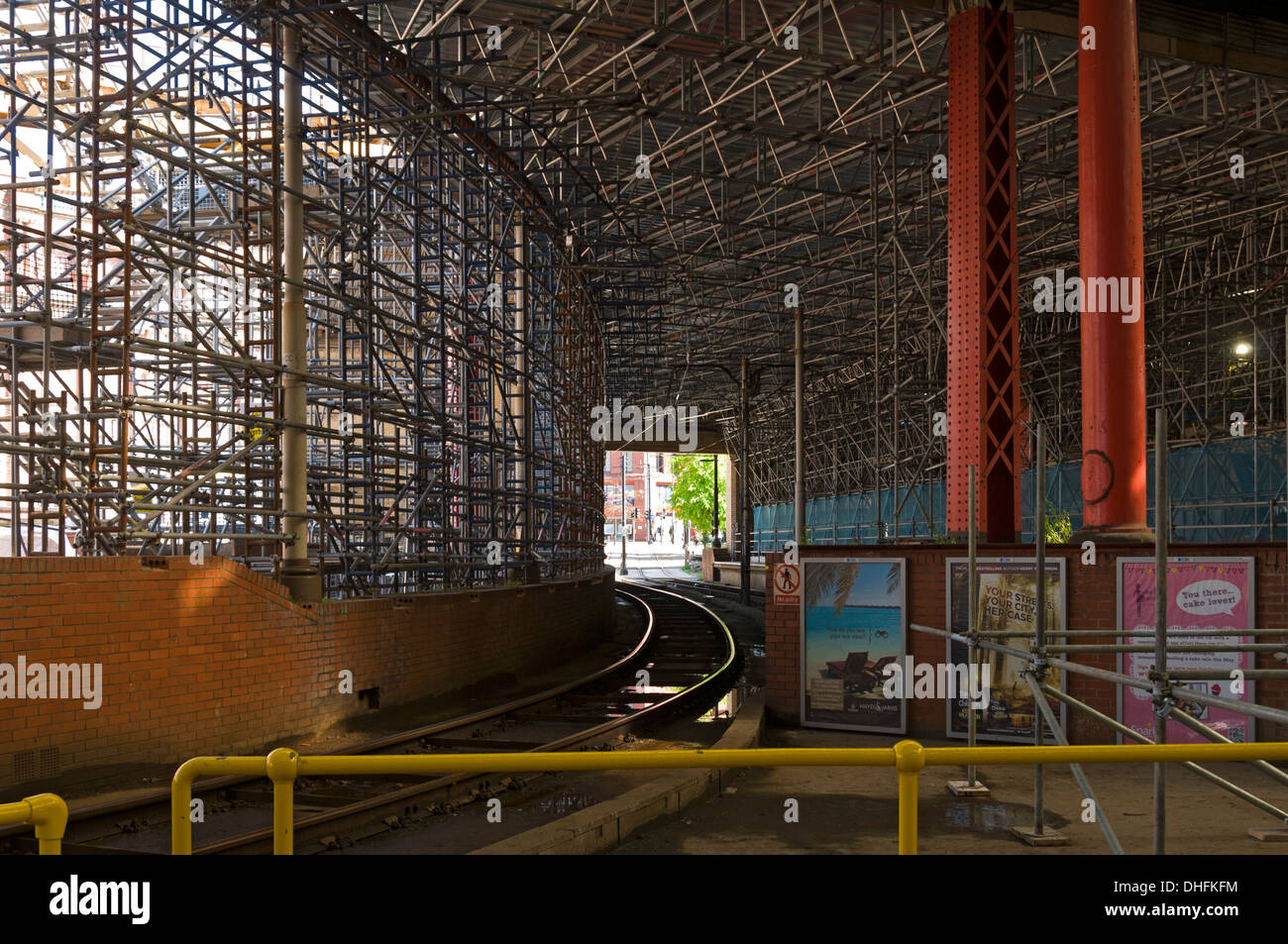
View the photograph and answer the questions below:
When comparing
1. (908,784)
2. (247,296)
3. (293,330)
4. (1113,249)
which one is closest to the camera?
(908,784)

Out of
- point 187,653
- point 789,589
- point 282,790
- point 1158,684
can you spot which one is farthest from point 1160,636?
point 187,653

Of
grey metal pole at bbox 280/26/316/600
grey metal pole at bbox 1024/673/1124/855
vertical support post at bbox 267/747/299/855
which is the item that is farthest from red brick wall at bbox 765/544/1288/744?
vertical support post at bbox 267/747/299/855

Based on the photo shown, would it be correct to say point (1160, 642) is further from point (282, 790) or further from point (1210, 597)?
point (1210, 597)

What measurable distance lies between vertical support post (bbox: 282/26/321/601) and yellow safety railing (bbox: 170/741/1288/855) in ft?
32.5

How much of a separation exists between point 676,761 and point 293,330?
1148 cm

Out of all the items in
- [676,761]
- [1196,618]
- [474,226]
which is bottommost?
[1196,618]

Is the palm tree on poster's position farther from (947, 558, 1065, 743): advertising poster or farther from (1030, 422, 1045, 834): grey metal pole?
(1030, 422, 1045, 834): grey metal pole

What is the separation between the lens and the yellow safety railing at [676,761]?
13.0 ft

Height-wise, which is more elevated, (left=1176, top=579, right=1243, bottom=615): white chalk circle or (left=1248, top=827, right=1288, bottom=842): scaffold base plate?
(left=1176, top=579, right=1243, bottom=615): white chalk circle

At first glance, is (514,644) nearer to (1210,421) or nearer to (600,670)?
(600,670)

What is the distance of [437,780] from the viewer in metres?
10.4

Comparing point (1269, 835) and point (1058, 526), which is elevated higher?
point (1058, 526)

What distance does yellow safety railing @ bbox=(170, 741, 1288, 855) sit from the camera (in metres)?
3.96
